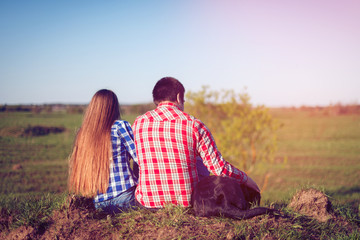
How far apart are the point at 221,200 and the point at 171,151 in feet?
2.32

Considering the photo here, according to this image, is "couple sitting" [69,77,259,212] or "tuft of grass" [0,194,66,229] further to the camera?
"tuft of grass" [0,194,66,229]

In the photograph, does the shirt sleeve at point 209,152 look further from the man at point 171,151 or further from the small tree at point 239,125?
the small tree at point 239,125

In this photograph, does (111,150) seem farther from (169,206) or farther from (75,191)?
(169,206)

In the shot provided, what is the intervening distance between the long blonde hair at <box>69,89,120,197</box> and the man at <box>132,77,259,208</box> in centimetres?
53

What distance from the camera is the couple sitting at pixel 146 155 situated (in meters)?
3.01

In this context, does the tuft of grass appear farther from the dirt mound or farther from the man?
the dirt mound

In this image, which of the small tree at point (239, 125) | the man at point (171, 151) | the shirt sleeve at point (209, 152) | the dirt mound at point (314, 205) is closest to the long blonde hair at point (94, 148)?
the man at point (171, 151)

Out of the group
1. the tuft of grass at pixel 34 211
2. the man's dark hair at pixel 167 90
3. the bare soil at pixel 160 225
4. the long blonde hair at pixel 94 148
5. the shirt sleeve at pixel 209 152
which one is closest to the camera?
the bare soil at pixel 160 225

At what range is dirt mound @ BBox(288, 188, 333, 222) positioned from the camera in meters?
3.48

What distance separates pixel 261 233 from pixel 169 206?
38.5 inches

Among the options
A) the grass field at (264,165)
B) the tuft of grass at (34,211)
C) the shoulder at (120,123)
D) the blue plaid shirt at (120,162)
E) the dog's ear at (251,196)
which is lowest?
the grass field at (264,165)

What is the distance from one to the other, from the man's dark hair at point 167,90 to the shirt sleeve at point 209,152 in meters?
0.42

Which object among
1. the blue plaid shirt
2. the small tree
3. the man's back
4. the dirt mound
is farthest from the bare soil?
the small tree

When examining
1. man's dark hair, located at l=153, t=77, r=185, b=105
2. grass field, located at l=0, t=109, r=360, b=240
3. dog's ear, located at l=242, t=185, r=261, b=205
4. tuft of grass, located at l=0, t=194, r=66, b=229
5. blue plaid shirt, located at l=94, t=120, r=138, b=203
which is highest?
man's dark hair, located at l=153, t=77, r=185, b=105
